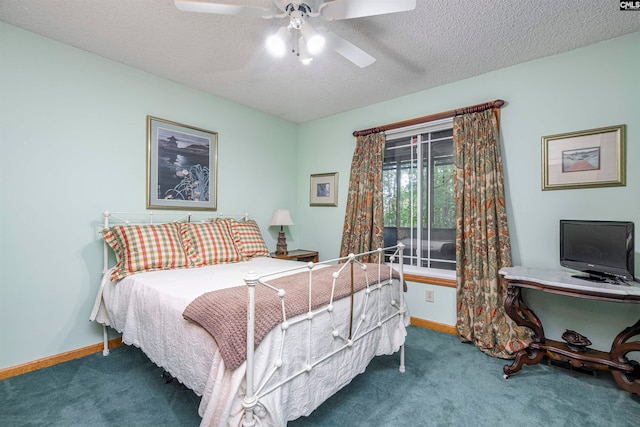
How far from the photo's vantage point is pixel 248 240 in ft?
10.1

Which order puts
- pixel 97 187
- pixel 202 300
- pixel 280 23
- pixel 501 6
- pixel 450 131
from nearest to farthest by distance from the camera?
pixel 202 300 → pixel 501 6 → pixel 280 23 → pixel 97 187 → pixel 450 131

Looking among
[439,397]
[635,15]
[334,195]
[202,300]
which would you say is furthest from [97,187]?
[635,15]

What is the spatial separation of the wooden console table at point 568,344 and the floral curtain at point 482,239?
194mm

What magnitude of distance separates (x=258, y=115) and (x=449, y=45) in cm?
241

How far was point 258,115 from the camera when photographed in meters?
3.80

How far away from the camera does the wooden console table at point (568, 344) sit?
71.6 inches

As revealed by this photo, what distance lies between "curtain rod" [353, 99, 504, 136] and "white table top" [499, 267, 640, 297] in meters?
1.51

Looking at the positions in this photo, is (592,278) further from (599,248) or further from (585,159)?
(585,159)

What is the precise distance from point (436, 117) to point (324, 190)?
170 cm

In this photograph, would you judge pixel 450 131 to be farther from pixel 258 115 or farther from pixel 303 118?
pixel 258 115

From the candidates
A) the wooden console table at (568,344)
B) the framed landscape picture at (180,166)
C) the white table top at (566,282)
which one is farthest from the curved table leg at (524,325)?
the framed landscape picture at (180,166)

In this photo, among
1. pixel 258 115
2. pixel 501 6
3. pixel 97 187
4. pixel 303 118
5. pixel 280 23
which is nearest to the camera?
pixel 501 6

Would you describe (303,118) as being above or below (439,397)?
above

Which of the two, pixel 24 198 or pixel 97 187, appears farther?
pixel 97 187
